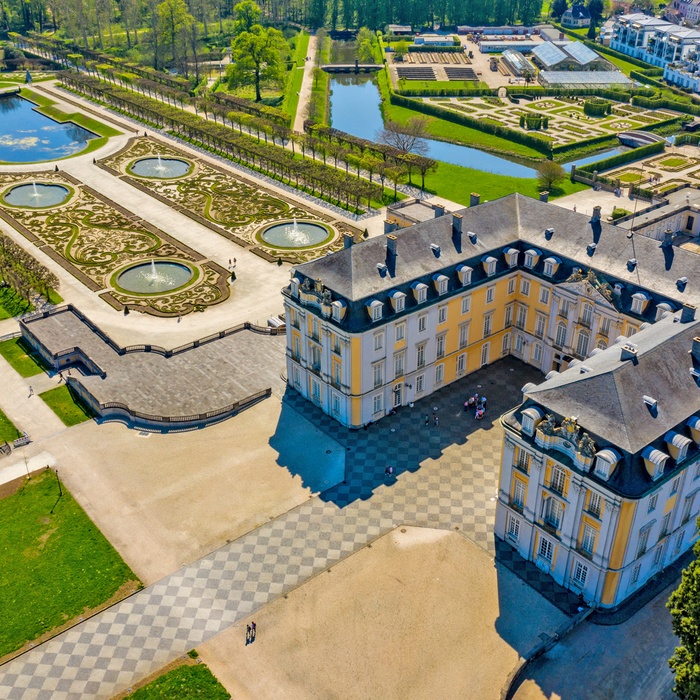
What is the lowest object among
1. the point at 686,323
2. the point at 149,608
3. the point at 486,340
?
the point at 149,608

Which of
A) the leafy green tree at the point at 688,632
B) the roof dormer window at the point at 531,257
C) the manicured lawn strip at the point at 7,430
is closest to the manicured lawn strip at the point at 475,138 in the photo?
the roof dormer window at the point at 531,257

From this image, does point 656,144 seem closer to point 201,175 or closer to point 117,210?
point 201,175

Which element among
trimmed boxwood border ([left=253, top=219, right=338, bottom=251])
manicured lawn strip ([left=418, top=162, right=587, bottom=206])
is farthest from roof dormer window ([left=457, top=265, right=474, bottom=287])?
manicured lawn strip ([left=418, top=162, right=587, bottom=206])

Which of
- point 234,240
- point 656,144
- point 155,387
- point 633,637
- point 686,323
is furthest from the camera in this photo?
point 656,144

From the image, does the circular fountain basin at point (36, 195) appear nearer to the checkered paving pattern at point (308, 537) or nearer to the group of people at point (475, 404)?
the checkered paving pattern at point (308, 537)

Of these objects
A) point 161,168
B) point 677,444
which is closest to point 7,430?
point 677,444

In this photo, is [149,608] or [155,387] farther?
[155,387]

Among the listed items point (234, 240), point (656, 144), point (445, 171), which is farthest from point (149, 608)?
point (656, 144)
